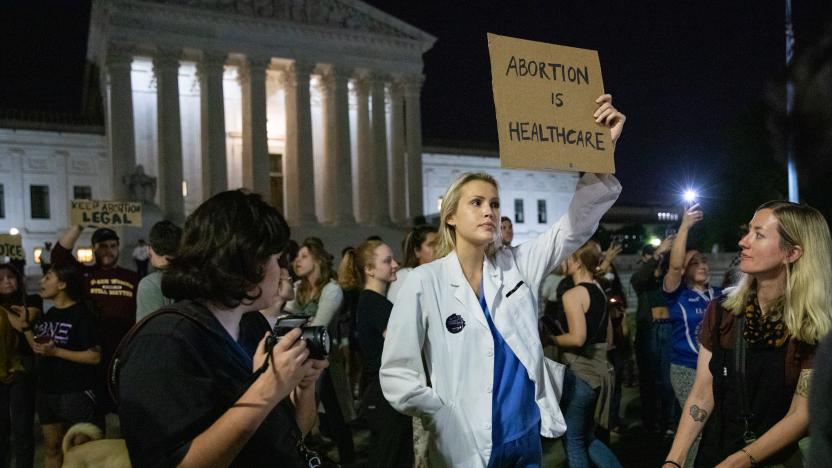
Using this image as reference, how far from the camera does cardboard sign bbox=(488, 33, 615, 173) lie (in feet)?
10.8

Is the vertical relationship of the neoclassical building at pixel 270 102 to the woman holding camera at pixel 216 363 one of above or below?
above

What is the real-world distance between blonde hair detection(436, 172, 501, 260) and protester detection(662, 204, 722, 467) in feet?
7.50

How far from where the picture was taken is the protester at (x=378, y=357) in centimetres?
447

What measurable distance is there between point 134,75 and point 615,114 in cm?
3945

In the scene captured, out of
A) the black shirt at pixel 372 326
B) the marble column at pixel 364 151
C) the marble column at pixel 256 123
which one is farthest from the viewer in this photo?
the marble column at pixel 364 151

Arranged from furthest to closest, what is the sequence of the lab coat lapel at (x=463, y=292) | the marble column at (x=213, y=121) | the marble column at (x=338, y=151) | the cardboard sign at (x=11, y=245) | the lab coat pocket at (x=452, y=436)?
1. the marble column at (x=338, y=151)
2. the marble column at (x=213, y=121)
3. the cardboard sign at (x=11, y=245)
4. the lab coat lapel at (x=463, y=292)
5. the lab coat pocket at (x=452, y=436)

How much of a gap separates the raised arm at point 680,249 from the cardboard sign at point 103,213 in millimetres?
6944

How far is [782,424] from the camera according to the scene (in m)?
2.90

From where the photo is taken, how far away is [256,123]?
37969mm

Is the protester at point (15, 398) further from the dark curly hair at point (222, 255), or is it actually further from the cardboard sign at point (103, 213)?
the dark curly hair at point (222, 255)

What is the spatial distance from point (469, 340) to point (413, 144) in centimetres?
4049

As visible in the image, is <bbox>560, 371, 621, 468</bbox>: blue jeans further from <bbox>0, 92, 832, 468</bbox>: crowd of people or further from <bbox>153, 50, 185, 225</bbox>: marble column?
<bbox>153, 50, 185, 225</bbox>: marble column

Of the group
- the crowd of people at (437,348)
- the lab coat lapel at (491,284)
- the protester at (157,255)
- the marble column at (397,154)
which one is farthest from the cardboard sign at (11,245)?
the marble column at (397,154)

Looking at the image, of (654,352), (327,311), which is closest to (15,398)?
(327,311)
